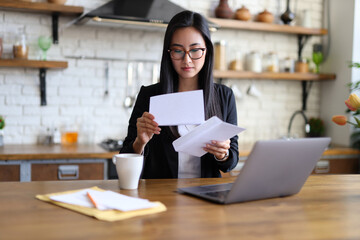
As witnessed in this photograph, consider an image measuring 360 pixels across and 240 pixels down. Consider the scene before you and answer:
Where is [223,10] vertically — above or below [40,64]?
above

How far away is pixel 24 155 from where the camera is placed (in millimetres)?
2793

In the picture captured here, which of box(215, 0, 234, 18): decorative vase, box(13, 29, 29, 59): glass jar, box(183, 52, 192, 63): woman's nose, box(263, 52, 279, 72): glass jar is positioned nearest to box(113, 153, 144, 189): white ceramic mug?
box(183, 52, 192, 63): woman's nose

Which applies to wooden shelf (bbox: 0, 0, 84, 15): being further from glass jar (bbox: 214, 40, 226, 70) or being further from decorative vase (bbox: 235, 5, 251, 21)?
decorative vase (bbox: 235, 5, 251, 21)

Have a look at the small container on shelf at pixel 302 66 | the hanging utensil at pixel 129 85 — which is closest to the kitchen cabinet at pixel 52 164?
the hanging utensil at pixel 129 85

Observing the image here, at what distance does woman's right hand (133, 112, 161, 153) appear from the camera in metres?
1.55

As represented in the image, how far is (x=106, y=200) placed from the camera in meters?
1.17

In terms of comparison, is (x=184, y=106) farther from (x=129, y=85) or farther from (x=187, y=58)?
(x=129, y=85)

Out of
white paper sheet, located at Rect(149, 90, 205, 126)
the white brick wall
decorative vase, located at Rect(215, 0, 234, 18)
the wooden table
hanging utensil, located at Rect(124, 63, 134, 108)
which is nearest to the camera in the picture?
the wooden table

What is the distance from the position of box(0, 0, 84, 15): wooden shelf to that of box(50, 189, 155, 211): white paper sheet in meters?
2.24

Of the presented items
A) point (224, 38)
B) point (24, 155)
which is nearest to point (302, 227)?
point (24, 155)

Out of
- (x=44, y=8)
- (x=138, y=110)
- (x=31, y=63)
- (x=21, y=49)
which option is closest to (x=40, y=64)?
(x=31, y=63)

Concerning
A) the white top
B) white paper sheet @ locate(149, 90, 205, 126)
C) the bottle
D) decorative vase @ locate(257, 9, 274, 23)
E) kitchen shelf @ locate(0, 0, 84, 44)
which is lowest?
the bottle

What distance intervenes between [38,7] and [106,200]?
2392 millimetres

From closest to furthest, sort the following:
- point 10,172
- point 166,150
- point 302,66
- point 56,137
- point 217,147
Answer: point 217,147, point 166,150, point 10,172, point 56,137, point 302,66
